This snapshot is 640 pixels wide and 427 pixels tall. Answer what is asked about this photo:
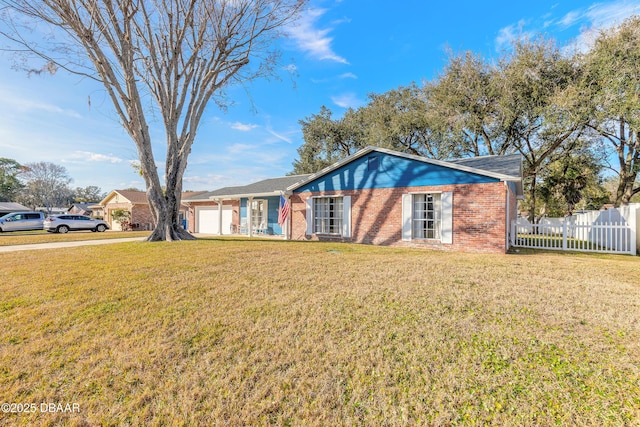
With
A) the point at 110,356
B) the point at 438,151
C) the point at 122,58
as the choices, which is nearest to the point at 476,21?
the point at 438,151

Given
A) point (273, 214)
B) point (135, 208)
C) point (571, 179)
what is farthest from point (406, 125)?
point (135, 208)

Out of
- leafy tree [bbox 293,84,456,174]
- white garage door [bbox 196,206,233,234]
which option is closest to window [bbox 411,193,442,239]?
leafy tree [bbox 293,84,456,174]

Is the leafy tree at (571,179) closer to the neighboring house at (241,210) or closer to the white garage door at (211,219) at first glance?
the neighboring house at (241,210)

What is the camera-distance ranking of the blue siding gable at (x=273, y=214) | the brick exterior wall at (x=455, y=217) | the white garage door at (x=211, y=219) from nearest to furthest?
the brick exterior wall at (x=455, y=217) → the blue siding gable at (x=273, y=214) → the white garage door at (x=211, y=219)

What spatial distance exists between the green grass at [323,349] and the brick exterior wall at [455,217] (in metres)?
3.89

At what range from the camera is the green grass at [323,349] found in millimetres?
2154

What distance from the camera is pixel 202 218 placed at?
20891mm

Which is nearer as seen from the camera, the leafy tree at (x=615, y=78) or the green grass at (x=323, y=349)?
the green grass at (x=323, y=349)

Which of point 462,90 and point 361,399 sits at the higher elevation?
point 462,90

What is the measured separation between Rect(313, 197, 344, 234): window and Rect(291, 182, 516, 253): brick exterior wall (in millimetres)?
345

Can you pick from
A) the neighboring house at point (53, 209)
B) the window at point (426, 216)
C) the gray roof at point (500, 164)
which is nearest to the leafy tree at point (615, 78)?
the gray roof at point (500, 164)

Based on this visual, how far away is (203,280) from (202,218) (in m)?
16.8

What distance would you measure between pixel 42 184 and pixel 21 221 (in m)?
41.4

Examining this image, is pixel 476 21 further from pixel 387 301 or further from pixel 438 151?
pixel 387 301
